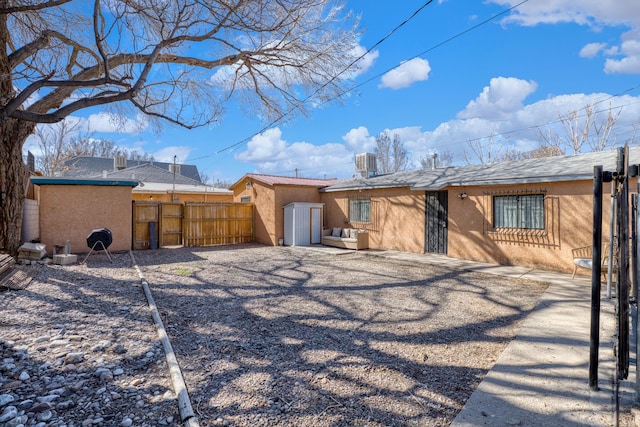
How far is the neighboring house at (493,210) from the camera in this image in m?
8.16

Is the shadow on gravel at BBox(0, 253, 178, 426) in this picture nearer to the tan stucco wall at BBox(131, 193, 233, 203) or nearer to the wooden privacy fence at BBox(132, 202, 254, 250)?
the wooden privacy fence at BBox(132, 202, 254, 250)

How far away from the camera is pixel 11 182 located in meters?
8.62

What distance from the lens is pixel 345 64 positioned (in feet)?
35.5

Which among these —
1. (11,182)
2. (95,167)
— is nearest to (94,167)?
(95,167)

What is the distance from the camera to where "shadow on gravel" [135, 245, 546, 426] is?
261cm

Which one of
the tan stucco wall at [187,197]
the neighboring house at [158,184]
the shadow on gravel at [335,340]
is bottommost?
the shadow on gravel at [335,340]

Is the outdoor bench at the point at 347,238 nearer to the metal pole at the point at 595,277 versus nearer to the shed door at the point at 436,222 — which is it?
the shed door at the point at 436,222

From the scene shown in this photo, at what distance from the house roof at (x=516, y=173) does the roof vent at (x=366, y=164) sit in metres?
2.41

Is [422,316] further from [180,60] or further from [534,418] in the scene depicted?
[180,60]

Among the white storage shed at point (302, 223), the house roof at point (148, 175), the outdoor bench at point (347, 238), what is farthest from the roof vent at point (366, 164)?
the house roof at point (148, 175)

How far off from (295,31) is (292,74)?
1.83m

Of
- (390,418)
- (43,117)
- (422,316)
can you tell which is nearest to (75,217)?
(43,117)

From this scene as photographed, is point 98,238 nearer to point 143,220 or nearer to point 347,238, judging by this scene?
point 143,220

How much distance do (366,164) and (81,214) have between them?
11152 mm
